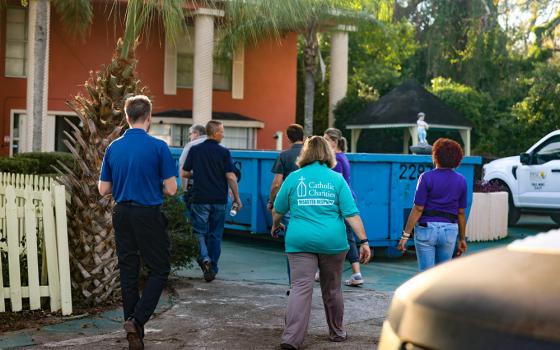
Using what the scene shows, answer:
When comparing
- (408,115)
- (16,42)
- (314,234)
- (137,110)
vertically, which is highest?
(16,42)

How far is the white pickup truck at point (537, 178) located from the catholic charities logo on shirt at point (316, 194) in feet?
34.9

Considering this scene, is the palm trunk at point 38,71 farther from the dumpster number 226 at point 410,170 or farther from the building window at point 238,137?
the dumpster number 226 at point 410,170

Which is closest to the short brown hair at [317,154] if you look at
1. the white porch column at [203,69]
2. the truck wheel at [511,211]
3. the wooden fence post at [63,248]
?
the wooden fence post at [63,248]

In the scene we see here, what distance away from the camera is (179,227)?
9609mm

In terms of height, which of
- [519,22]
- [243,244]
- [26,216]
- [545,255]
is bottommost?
[243,244]

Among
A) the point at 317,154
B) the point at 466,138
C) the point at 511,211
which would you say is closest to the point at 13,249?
the point at 317,154

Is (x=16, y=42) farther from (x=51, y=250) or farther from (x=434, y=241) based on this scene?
(x=434, y=241)

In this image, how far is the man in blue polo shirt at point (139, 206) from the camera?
641 centimetres

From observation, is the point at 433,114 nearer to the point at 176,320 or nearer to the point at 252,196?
the point at 252,196

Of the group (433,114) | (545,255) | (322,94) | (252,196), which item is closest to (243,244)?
(252,196)

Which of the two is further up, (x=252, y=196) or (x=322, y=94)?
(x=322, y=94)

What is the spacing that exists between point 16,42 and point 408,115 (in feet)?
38.8

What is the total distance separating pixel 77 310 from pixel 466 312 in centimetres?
582

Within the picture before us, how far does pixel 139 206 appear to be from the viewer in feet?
21.1
